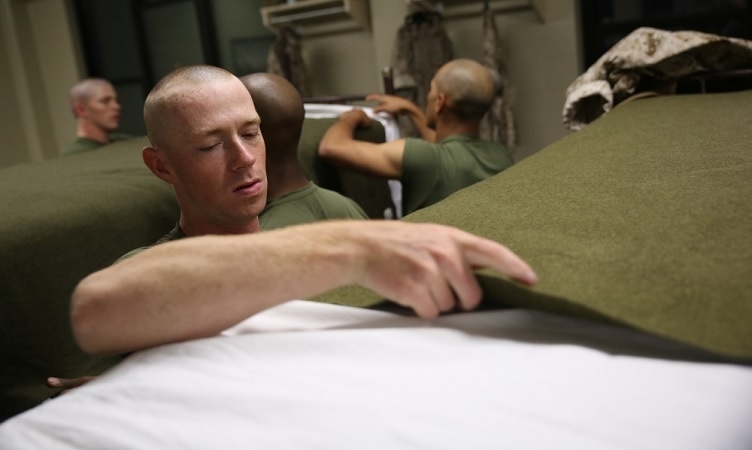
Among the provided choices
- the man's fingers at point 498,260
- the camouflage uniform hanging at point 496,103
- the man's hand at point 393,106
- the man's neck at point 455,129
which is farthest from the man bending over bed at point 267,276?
the camouflage uniform hanging at point 496,103

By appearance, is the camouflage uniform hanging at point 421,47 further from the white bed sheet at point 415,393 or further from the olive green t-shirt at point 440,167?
the white bed sheet at point 415,393

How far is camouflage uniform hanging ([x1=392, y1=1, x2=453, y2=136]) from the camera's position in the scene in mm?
3350

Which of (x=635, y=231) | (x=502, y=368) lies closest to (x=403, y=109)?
(x=635, y=231)

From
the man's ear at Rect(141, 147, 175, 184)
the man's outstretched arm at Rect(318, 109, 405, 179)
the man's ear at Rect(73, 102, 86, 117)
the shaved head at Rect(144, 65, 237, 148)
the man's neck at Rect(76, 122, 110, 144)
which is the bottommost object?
the man's outstretched arm at Rect(318, 109, 405, 179)

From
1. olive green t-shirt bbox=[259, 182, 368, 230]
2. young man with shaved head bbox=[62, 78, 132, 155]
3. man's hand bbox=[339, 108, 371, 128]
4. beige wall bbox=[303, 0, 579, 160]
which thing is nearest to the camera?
olive green t-shirt bbox=[259, 182, 368, 230]

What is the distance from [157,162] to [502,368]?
926mm

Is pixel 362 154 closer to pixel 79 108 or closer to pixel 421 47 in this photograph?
pixel 421 47

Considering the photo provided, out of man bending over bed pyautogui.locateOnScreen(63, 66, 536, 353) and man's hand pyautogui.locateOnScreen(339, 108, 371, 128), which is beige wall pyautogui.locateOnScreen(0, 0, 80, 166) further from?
man bending over bed pyautogui.locateOnScreen(63, 66, 536, 353)

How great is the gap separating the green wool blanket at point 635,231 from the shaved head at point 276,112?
64 cm

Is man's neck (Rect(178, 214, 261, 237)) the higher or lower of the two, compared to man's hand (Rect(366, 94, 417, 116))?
lower

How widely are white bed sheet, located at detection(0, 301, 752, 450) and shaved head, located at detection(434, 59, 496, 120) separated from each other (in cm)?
169

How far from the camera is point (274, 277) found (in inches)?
24.3

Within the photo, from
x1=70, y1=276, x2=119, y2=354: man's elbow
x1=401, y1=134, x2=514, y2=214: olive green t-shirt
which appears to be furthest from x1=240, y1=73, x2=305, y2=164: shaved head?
x1=70, y1=276, x2=119, y2=354: man's elbow

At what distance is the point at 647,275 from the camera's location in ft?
1.90
